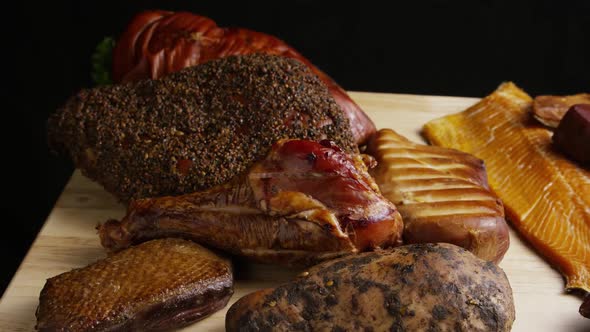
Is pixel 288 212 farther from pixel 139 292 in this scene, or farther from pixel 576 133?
pixel 576 133

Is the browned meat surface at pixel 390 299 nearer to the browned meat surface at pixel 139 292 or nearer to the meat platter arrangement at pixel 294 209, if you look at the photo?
the meat platter arrangement at pixel 294 209

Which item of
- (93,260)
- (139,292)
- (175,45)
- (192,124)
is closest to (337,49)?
(175,45)

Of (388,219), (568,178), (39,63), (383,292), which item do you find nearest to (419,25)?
(568,178)

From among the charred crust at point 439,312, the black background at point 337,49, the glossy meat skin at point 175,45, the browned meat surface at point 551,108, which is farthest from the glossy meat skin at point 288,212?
the black background at point 337,49

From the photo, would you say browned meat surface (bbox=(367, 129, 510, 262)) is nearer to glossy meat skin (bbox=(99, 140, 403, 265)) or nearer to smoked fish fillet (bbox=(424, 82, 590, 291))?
glossy meat skin (bbox=(99, 140, 403, 265))

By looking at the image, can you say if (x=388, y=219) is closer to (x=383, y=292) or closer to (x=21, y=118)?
(x=383, y=292)
